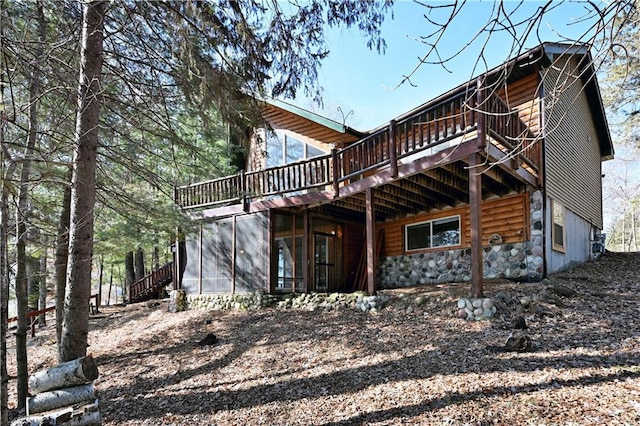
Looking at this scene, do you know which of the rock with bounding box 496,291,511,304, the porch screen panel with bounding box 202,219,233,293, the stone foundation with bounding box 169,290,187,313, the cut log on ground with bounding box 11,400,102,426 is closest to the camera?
the cut log on ground with bounding box 11,400,102,426

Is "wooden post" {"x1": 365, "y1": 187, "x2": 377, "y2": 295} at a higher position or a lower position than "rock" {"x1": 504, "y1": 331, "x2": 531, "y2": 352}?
higher

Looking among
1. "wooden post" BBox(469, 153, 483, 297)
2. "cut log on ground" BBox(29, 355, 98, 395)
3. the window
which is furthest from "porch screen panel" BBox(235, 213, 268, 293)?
Answer: "cut log on ground" BBox(29, 355, 98, 395)

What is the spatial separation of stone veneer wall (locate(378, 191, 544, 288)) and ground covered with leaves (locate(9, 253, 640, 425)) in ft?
2.09

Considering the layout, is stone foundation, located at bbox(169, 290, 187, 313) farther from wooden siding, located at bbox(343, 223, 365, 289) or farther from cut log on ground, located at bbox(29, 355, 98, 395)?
cut log on ground, located at bbox(29, 355, 98, 395)

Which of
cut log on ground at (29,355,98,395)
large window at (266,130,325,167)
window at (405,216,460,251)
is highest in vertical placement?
large window at (266,130,325,167)

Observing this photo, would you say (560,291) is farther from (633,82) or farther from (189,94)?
(633,82)

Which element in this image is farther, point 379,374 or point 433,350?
point 433,350

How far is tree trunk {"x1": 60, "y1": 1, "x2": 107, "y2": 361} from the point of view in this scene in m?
4.66

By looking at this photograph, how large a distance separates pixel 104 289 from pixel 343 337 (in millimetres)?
33096

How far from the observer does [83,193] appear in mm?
4805

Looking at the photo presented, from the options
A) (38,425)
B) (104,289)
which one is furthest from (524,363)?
(104,289)

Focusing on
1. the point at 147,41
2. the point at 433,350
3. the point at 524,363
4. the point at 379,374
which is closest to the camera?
the point at 524,363

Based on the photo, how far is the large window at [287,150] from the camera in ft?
39.5

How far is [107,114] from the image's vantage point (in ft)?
20.3
